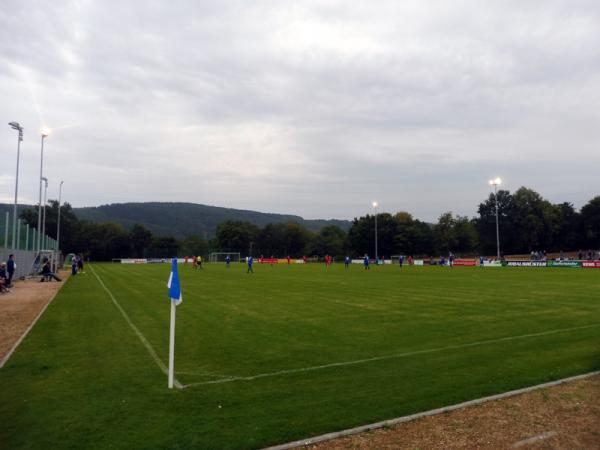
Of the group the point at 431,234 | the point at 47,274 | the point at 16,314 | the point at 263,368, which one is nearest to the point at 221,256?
the point at 431,234

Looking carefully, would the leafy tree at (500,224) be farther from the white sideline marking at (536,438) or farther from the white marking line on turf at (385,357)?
the white sideline marking at (536,438)

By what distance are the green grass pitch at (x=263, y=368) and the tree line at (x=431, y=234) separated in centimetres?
7840

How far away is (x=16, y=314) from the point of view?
49.9 feet

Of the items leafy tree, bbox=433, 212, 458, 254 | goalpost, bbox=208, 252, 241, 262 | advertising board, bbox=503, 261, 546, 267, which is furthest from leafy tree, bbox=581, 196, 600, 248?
goalpost, bbox=208, 252, 241, 262

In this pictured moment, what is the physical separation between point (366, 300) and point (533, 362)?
10.5 meters

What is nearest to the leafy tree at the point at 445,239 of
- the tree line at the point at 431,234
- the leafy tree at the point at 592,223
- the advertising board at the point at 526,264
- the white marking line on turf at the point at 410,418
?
the tree line at the point at 431,234

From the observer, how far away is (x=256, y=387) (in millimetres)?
7004

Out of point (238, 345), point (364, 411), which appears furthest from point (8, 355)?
point (364, 411)

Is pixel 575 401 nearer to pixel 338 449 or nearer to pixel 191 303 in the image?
pixel 338 449

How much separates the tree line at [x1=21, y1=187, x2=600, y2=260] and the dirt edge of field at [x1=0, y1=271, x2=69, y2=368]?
6806 cm

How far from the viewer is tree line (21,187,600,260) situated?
330 feet

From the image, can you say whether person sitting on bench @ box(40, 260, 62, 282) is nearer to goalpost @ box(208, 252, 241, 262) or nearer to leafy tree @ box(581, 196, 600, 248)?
goalpost @ box(208, 252, 241, 262)

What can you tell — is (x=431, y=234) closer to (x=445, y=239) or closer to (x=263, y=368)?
(x=445, y=239)

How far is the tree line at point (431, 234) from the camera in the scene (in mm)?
100688
